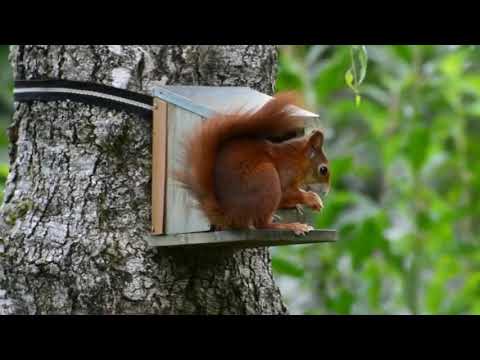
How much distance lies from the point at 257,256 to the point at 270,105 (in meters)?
0.56

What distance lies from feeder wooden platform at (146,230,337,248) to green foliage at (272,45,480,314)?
1499mm

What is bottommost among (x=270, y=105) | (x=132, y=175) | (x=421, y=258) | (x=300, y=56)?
(x=421, y=258)

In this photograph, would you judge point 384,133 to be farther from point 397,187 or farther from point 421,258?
point 421,258

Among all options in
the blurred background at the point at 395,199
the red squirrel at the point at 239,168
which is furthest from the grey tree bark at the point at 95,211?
the blurred background at the point at 395,199

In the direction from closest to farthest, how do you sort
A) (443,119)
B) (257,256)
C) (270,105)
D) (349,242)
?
(270,105) < (257,256) < (349,242) < (443,119)

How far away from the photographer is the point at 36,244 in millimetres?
2408

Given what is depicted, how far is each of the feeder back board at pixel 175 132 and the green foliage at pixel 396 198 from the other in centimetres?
151

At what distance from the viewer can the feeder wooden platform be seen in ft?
7.23

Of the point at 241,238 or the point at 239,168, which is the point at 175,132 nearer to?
the point at 239,168

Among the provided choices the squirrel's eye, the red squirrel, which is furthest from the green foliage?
the red squirrel

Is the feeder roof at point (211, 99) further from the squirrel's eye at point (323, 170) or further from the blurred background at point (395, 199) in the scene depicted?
the blurred background at point (395, 199)

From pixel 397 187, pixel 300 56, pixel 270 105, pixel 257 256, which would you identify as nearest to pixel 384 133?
pixel 397 187

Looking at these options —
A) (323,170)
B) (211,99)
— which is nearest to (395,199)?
(323,170)

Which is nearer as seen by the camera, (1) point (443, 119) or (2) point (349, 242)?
(2) point (349, 242)
